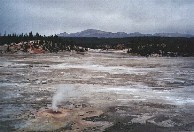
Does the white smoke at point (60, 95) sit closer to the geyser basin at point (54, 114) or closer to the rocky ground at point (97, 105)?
the rocky ground at point (97, 105)

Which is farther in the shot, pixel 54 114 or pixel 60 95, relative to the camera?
pixel 60 95

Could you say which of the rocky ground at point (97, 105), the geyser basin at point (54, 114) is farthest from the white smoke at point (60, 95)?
the geyser basin at point (54, 114)

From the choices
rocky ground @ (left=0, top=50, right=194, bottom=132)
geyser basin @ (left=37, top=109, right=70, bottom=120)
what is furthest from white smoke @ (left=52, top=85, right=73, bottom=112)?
geyser basin @ (left=37, top=109, right=70, bottom=120)

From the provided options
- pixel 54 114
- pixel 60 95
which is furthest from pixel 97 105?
pixel 60 95

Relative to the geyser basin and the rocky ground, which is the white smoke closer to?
the rocky ground

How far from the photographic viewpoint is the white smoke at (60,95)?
14.5 metres

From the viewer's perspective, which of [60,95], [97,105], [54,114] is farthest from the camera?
[60,95]

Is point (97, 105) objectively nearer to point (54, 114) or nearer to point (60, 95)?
point (54, 114)

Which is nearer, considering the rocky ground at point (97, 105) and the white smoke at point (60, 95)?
the rocky ground at point (97, 105)

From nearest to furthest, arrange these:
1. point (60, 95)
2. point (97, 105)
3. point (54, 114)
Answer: point (54, 114) < point (97, 105) < point (60, 95)

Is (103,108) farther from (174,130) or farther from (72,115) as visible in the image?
(174,130)

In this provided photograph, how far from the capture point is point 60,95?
1702 cm

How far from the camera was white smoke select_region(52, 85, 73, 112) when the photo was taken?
1450cm

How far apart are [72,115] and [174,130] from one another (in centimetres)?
397
